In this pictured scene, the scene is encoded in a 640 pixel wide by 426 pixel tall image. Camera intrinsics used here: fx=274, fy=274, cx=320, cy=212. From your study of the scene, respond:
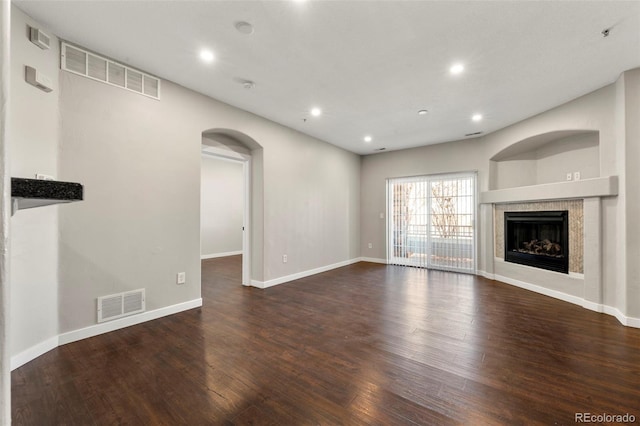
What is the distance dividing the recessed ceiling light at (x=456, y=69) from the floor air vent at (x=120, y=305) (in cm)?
431

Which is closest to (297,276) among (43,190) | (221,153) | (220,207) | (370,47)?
(221,153)

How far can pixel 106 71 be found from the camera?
290 centimetres

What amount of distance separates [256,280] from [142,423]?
9.78 feet

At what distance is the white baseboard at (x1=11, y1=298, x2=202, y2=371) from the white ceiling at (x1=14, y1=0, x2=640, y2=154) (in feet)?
9.23

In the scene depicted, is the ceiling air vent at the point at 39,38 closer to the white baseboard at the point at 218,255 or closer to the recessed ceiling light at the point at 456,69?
the recessed ceiling light at the point at 456,69

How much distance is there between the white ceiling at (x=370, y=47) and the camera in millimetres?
2230

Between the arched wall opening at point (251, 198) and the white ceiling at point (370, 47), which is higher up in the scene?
the white ceiling at point (370, 47)

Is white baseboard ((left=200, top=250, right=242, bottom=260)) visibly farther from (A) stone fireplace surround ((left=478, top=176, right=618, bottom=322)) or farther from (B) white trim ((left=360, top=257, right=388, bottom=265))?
(A) stone fireplace surround ((left=478, top=176, right=618, bottom=322))

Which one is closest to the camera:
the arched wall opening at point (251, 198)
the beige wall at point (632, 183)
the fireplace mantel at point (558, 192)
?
the beige wall at point (632, 183)

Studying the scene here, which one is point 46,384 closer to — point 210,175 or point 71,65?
point 71,65

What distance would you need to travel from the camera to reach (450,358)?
240 centimetres

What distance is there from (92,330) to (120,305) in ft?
1.00

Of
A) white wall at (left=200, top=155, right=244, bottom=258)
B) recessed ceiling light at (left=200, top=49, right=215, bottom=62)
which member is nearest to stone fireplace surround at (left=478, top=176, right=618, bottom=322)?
recessed ceiling light at (left=200, top=49, right=215, bottom=62)
